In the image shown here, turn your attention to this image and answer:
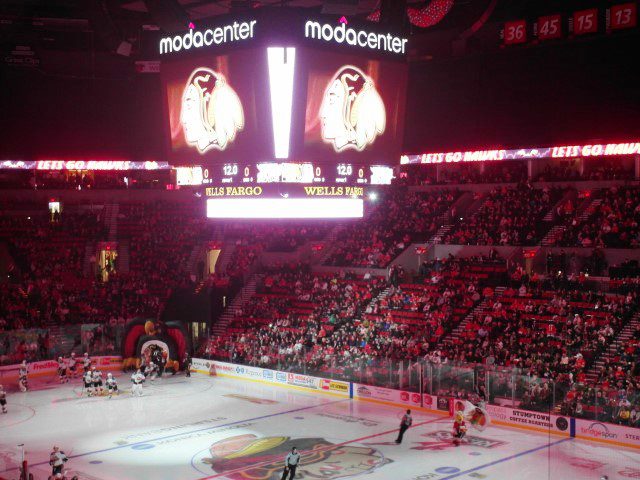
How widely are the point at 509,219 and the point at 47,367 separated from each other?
21.2 m

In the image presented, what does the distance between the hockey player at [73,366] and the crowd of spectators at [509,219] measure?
56.6 feet

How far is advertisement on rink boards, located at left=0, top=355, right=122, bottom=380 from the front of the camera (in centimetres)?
3359

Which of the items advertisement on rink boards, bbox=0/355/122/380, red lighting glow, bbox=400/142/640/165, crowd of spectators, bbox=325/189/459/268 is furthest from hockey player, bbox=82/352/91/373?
red lighting glow, bbox=400/142/640/165

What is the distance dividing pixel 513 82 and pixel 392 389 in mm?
14713

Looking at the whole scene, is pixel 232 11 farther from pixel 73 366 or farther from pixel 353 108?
pixel 73 366

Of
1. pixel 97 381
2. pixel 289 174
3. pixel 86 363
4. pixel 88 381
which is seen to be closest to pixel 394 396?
pixel 97 381

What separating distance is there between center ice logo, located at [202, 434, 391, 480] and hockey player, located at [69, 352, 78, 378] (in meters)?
12.8

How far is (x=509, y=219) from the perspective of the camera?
35.1 meters

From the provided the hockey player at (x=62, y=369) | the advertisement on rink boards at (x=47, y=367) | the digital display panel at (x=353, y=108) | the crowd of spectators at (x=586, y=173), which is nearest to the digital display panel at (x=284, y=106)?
the digital display panel at (x=353, y=108)

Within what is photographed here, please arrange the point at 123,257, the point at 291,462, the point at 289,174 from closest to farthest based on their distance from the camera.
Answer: the point at 289,174, the point at 291,462, the point at 123,257

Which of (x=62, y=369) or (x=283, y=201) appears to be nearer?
(x=283, y=201)

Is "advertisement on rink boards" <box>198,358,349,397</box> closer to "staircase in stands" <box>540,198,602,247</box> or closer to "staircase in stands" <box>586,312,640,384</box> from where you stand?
"staircase in stands" <box>586,312,640,384</box>

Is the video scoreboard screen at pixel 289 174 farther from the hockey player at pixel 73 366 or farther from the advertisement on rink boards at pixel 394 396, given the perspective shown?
the hockey player at pixel 73 366

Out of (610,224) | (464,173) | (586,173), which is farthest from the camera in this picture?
(464,173)
